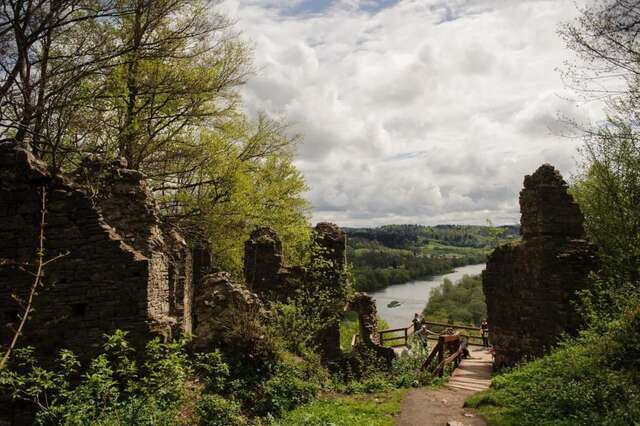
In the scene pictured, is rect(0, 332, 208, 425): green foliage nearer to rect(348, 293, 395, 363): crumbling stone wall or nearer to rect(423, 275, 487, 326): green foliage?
rect(348, 293, 395, 363): crumbling stone wall

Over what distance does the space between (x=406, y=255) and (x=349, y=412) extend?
10844cm

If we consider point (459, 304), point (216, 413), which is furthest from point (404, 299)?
point (216, 413)

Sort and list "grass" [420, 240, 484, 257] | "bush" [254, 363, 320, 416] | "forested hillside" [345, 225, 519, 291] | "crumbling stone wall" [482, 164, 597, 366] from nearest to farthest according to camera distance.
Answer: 1. "bush" [254, 363, 320, 416]
2. "crumbling stone wall" [482, 164, 597, 366]
3. "forested hillside" [345, 225, 519, 291]
4. "grass" [420, 240, 484, 257]

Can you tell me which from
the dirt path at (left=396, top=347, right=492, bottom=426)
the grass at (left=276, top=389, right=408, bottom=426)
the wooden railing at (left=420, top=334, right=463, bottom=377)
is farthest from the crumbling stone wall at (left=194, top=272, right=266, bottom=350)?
the wooden railing at (left=420, top=334, right=463, bottom=377)

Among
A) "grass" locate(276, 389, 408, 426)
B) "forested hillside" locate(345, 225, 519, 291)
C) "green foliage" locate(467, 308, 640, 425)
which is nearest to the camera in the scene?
"green foliage" locate(467, 308, 640, 425)

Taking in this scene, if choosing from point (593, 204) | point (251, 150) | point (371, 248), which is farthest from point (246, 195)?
point (371, 248)

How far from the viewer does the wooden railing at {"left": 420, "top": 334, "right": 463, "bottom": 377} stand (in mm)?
12701

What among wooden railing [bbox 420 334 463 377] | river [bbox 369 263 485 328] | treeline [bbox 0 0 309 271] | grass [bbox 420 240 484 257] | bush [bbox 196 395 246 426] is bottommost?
river [bbox 369 263 485 328]

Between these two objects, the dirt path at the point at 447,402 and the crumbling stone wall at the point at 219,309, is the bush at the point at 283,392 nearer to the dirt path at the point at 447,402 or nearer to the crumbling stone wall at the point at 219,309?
the crumbling stone wall at the point at 219,309

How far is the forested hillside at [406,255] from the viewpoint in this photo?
75.2 meters

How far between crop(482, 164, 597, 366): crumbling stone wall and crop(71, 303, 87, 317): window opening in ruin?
10.2 metres

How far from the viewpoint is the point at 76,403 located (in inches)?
241

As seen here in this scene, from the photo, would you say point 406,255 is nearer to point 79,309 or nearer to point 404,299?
point 404,299

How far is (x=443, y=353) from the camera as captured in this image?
13195 millimetres
